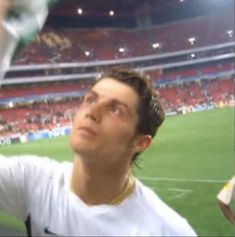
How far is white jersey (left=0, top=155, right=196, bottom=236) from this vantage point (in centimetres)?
110

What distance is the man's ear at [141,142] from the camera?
1291 millimetres

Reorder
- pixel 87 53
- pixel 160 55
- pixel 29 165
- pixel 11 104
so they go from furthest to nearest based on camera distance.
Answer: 1. pixel 160 55
2. pixel 87 53
3. pixel 11 104
4. pixel 29 165

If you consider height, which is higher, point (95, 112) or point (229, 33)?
point (229, 33)

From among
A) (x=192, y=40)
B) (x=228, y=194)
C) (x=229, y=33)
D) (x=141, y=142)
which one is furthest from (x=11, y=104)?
(x=141, y=142)

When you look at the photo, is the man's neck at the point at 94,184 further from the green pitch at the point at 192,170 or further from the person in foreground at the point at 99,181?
the green pitch at the point at 192,170

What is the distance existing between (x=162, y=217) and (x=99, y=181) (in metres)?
0.18

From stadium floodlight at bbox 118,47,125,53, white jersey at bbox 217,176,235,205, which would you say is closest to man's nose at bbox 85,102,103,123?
white jersey at bbox 217,176,235,205

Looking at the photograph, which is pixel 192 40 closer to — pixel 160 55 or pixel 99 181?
pixel 160 55

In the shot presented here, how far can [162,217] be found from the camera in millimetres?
1117

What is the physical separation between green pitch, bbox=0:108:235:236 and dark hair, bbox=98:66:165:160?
203cm

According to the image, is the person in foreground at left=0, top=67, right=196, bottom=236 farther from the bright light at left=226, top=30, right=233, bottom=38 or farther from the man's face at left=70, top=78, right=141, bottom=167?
the bright light at left=226, top=30, right=233, bottom=38

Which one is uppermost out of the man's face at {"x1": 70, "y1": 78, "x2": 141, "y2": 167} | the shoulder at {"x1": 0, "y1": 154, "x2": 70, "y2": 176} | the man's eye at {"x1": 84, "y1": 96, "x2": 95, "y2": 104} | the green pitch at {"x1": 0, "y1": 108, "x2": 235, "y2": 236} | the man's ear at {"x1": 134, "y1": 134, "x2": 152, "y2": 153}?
the man's eye at {"x1": 84, "y1": 96, "x2": 95, "y2": 104}

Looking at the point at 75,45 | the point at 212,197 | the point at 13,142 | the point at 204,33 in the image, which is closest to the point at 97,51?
the point at 75,45

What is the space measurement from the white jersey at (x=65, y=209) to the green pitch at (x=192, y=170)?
2.15 metres
